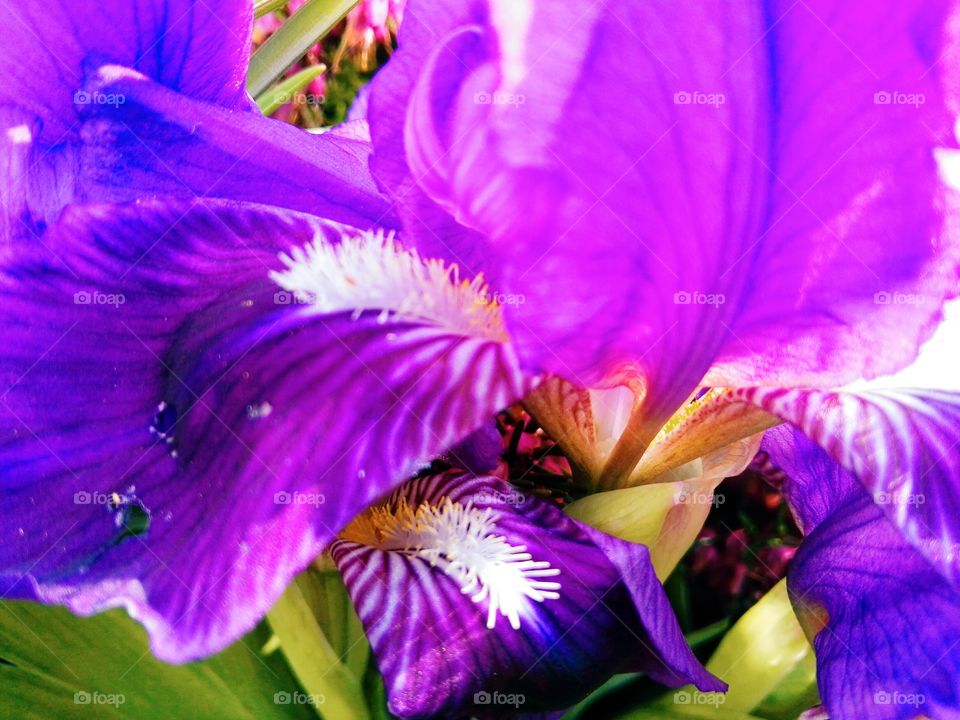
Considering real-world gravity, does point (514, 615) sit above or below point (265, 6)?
below

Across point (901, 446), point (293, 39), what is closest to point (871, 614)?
point (901, 446)

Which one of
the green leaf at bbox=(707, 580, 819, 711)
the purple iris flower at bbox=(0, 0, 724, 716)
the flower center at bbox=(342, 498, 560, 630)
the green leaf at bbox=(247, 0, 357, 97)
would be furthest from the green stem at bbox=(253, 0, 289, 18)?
the green leaf at bbox=(707, 580, 819, 711)

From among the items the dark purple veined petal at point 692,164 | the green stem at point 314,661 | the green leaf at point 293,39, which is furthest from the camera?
the green leaf at point 293,39

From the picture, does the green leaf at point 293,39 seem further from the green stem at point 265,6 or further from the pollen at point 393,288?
the pollen at point 393,288

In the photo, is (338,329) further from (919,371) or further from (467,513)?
(919,371)

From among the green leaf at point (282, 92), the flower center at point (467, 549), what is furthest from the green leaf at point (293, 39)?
the flower center at point (467, 549)

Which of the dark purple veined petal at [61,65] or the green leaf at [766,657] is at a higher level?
the dark purple veined petal at [61,65]

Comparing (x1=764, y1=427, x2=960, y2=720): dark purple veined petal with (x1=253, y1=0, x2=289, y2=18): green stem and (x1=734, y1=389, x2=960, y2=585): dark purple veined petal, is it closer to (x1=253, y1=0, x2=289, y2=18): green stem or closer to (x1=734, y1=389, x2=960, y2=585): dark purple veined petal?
(x1=734, y1=389, x2=960, y2=585): dark purple veined petal

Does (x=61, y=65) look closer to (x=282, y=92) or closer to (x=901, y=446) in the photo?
(x=282, y=92)
